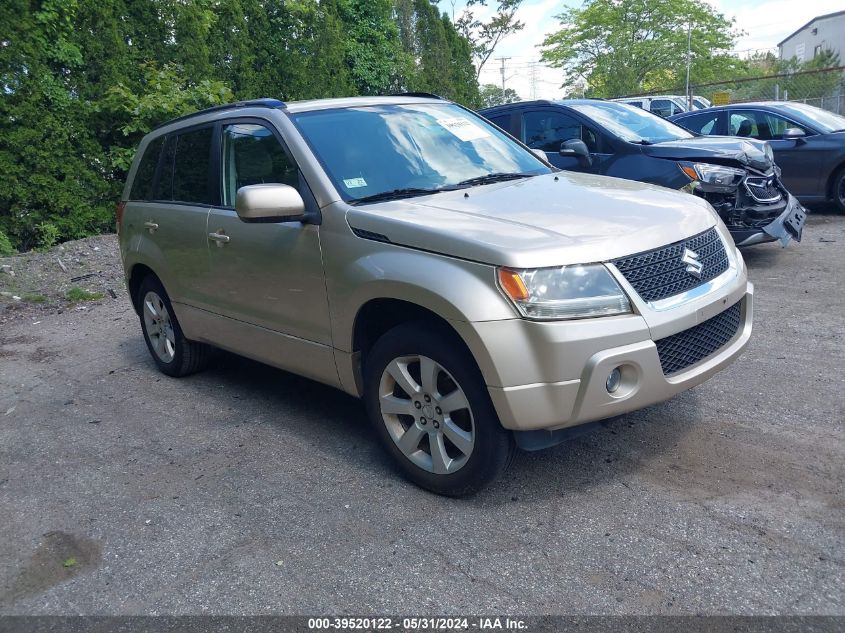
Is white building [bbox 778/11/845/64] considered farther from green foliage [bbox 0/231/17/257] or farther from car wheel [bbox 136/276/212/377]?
car wheel [bbox 136/276/212/377]

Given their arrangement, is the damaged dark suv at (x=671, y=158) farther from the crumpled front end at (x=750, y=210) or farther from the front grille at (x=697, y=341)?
the front grille at (x=697, y=341)

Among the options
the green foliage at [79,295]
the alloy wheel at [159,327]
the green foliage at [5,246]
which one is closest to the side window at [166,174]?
the alloy wheel at [159,327]

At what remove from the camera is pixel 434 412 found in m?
3.49

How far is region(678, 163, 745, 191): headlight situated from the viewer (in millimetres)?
7340

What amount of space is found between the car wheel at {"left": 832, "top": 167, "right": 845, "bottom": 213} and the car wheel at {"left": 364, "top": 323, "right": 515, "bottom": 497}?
354 inches

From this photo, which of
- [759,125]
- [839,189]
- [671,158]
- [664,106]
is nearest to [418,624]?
[671,158]

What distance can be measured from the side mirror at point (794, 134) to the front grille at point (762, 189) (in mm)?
3236

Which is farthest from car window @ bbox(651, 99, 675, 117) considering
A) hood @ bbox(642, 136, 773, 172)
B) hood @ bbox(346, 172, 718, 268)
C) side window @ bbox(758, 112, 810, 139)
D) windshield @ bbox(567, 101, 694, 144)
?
hood @ bbox(346, 172, 718, 268)

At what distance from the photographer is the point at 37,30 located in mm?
9609

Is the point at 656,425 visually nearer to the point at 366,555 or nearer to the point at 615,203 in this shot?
the point at 615,203

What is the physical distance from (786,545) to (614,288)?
1207mm

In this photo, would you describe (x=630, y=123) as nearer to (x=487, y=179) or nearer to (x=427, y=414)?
(x=487, y=179)

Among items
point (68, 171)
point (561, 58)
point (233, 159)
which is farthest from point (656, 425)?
point (561, 58)

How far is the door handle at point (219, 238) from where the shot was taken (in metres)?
4.57
